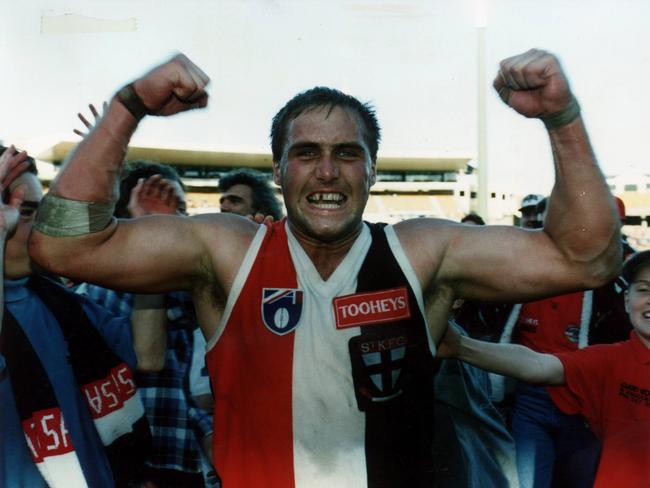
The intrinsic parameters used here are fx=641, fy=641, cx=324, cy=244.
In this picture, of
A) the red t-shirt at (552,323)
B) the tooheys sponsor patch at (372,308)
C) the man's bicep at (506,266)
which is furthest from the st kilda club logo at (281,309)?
the red t-shirt at (552,323)

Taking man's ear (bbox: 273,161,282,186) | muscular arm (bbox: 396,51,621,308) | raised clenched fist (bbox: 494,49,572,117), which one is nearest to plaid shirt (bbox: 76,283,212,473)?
man's ear (bbox: 273,161,282,186)

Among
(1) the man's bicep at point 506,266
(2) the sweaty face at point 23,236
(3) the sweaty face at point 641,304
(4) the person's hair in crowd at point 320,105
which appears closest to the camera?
(1) the man's bicep at point 506,266

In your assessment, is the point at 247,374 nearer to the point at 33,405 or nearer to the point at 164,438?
the point at 33,405

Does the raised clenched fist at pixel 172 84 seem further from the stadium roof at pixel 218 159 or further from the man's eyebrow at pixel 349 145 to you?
the stadium roof at pixel 218 159

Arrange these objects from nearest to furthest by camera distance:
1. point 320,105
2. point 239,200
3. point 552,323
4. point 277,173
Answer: point 320,105 → point 277,173 → point 552,323 → point 239,200

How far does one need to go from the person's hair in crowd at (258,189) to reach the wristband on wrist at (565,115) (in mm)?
2626

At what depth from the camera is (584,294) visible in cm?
359

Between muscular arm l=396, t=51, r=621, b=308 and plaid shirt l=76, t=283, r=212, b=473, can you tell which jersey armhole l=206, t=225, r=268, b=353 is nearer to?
muscular arm l=396, t=51, r=621, b=308

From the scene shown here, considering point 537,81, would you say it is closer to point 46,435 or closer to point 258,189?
point 46,435

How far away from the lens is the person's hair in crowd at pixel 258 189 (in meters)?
4.05

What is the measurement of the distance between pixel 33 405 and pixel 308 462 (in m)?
0.93

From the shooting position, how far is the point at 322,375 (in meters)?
1.63

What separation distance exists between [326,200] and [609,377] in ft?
5.06

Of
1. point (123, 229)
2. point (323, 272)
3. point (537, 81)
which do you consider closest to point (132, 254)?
point (123, 229)
